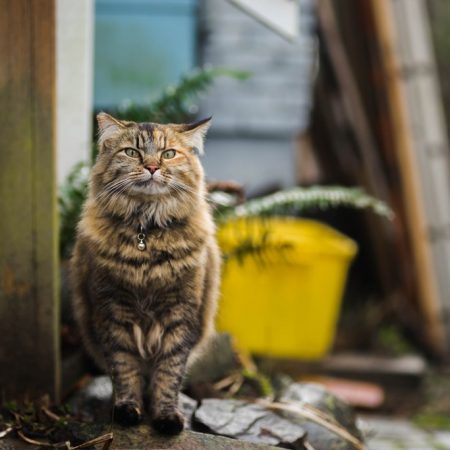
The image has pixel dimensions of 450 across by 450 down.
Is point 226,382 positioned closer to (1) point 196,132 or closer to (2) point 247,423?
(2) point 247,423

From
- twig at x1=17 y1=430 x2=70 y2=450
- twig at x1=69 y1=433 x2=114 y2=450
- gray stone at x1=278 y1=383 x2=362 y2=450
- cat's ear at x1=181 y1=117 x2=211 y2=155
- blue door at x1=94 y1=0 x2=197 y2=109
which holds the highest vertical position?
blue door at x1=94 y1=0 x2=197 y2=109

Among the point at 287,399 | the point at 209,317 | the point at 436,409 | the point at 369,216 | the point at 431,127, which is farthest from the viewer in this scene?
the point at 369,216

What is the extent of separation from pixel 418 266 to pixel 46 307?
12.8 ft

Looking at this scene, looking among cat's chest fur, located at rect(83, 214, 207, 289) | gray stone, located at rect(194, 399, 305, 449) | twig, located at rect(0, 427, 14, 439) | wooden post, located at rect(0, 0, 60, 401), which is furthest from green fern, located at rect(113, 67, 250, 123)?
twig, located at rect(0, 427, 14, 439)

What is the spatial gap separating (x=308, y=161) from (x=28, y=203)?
16.4ft

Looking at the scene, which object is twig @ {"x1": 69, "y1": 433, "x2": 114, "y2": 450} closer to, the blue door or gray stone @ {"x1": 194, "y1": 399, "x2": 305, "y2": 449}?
gray stone @ {"x1": 194, "y1": 399, "x2": 305, "y2": 449}

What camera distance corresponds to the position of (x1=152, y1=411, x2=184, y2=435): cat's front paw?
233 centimetres

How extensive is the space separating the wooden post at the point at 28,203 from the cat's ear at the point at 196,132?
1.99ft

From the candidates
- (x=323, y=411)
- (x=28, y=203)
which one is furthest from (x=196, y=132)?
(x=323, y=411)

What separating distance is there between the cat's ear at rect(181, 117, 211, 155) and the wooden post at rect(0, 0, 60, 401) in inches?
23.9

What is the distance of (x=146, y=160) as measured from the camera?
2246mm

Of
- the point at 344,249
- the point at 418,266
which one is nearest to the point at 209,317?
the point at 344,249

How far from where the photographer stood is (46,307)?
2777mm

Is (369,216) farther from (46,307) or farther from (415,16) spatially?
(46,307)
